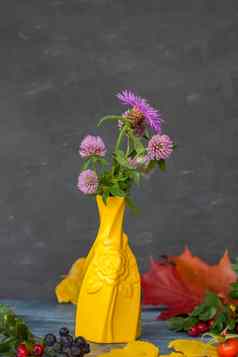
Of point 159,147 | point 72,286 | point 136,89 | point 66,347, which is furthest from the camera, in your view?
point 136,89

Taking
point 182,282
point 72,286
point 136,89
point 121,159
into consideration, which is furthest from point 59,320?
point 136,89

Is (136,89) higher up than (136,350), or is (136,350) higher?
(136,89)

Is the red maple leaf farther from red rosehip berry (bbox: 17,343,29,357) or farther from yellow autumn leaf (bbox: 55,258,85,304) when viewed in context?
red rosehip berry (bbox: 17,343,29,357)

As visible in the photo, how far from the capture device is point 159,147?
4.16 feet

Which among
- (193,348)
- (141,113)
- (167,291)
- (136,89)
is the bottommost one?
(193,348)

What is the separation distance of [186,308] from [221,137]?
1.25 meters

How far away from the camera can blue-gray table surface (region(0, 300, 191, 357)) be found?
134 cm

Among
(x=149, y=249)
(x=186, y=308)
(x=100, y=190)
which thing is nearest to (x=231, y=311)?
(x=186, y=308)

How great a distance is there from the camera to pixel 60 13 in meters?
2.62

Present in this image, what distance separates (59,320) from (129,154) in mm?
328

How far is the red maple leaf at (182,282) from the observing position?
147 centimetres

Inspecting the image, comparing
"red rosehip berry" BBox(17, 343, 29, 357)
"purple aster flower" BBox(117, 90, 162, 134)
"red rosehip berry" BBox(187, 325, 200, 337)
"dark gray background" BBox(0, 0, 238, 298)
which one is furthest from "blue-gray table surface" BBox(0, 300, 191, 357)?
"dark gray background" BBox(0, 0, 238, 298)

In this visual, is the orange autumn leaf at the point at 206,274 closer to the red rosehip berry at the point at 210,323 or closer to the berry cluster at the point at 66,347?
the red rosehip berry at the point at 210,323

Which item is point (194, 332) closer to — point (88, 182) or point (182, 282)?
point (182, 282)
